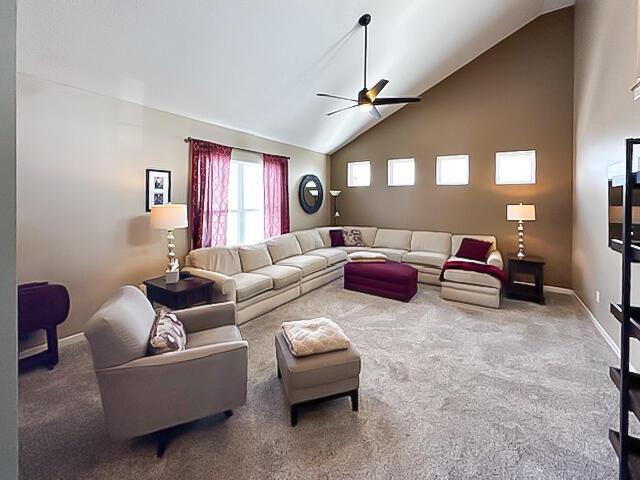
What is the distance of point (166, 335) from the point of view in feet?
6.71

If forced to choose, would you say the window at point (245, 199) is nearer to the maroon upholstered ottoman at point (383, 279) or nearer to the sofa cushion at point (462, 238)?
the maroon upholstered ottoman at point (383, 279)

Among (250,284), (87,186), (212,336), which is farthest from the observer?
(250,284)

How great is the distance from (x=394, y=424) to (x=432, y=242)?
4548mm

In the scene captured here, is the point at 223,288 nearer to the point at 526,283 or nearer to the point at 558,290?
the point at 526,283

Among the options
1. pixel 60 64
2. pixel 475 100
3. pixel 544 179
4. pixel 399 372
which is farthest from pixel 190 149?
pixel 544 179

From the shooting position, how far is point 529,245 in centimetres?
545

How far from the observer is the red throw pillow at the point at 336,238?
22.6 ft

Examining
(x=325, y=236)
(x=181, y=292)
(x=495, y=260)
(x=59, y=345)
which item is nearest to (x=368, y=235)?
(x=325, y=236)

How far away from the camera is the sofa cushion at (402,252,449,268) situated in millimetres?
5617

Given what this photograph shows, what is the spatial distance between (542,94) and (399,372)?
16.9 feet

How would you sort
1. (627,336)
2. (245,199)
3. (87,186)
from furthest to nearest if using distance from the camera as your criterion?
(245,199), (87,186), (627,336)

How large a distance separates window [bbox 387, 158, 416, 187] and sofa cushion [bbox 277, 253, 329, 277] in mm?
Answer: 2568

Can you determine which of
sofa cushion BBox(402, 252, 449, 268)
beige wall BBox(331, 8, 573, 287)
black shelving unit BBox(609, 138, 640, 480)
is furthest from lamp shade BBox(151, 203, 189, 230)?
beige wall BBox(331, 8, 573, 287)

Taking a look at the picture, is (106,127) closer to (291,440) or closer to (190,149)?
(190,149)
